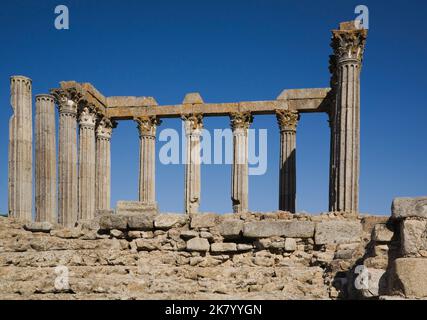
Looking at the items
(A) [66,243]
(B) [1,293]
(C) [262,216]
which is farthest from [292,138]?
(B) [1,293]

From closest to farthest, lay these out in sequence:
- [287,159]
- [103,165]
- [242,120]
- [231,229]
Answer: [231,229], [287,159], [242,120], [103,165]

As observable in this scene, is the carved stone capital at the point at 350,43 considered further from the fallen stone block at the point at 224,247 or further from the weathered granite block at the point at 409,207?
the weathered granite block at the point at 409,207

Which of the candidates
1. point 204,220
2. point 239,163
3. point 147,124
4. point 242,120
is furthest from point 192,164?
point 204,220

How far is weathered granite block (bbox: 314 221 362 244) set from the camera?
895 centimetres

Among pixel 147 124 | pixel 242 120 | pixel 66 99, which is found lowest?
pixel 147 124

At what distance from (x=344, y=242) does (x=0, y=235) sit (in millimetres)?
8700

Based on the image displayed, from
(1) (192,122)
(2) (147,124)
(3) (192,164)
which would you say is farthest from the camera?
(2) (147,124)

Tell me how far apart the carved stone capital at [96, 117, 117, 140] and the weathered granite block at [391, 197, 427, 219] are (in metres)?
21.5

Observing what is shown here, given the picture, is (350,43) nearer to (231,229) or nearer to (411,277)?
(231,229)

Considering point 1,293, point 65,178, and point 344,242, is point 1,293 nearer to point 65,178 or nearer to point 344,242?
point 344,242

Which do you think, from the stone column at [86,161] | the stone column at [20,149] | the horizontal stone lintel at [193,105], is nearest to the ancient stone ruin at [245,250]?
the horizontal stone lintel at [193,105]

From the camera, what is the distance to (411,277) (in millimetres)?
5930

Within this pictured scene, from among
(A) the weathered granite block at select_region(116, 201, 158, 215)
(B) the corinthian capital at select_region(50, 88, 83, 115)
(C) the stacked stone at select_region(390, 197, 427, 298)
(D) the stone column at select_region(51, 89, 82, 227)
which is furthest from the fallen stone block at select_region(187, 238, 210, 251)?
(B) the corinthian capital at select_region(50, 88, 83, 115)

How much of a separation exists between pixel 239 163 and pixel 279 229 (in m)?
15.6
